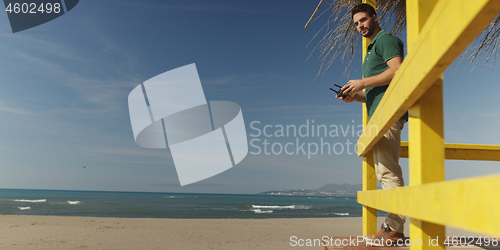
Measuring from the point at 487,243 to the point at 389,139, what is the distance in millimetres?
1119

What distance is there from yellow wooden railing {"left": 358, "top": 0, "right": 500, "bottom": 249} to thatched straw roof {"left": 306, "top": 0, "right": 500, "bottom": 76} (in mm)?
2112

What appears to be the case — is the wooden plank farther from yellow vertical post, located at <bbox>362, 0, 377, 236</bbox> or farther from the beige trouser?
yellow vertical post, located at <bbox>362, 0, 377, 236</bbox>

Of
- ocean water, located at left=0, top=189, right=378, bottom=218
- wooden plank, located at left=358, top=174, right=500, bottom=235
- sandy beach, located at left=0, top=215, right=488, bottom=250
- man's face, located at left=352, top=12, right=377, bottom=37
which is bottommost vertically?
ocean water, located at left=0, top=189, right=378, bottom=218

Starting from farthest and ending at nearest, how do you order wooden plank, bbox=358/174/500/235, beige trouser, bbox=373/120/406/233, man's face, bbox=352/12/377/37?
1. man's face, bbox=352/12/377/37
2. beige trouser, bbox=373/120/406/233
3. wooden plank, bbox=358/174/500/235

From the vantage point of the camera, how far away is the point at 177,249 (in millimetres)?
6926

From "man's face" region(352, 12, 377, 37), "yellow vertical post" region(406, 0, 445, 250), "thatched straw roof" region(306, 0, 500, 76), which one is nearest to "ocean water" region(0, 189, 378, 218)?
"thatched straw roof" region(306, 0, 500, 76)

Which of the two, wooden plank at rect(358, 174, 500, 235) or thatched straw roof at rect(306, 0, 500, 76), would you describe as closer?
wooden plank at rect(358, 174, 500, 235)

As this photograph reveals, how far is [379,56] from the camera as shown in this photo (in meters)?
1.98

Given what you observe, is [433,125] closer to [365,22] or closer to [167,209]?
[365,22]

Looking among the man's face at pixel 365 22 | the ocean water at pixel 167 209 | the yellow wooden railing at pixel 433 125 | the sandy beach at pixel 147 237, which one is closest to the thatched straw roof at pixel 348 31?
the man's face at pixel 365 22

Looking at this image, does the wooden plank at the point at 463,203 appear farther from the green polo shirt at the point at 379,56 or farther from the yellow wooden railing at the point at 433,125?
the green polo shirt at the point at 379,56

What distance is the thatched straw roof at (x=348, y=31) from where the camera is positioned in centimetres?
299

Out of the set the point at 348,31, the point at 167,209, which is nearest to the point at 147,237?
the point at 348,31

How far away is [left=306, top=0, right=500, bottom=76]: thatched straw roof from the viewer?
2992 millimetres
